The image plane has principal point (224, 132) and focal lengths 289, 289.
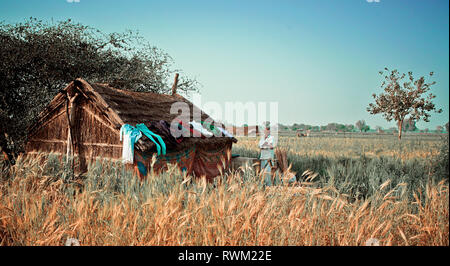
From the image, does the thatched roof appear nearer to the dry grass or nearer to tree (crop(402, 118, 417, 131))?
the dry grass

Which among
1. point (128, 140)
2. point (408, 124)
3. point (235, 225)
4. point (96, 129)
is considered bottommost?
point (235, 225)

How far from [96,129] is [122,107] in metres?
0.79

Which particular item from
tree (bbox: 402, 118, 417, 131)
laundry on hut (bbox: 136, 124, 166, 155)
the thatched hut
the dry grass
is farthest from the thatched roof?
tree (bbox: 402, 118, 417, 131)

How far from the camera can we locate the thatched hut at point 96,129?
21.3ft

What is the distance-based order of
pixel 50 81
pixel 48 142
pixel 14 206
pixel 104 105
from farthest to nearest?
pixel 50 81 < pixel 48 142 < pixel 104 105 < pixel 14 206

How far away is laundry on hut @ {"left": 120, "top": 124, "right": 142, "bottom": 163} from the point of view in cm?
593

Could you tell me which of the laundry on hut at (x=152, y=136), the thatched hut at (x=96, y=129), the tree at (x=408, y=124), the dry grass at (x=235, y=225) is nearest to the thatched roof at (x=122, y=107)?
the thatched hut at (x=96, y=129)

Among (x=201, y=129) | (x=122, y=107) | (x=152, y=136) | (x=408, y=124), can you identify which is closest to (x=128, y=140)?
(x=152, y=136)

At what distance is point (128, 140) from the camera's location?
6016mm

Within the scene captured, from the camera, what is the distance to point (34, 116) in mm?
8141

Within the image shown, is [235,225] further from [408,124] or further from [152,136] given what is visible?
[408,124]
